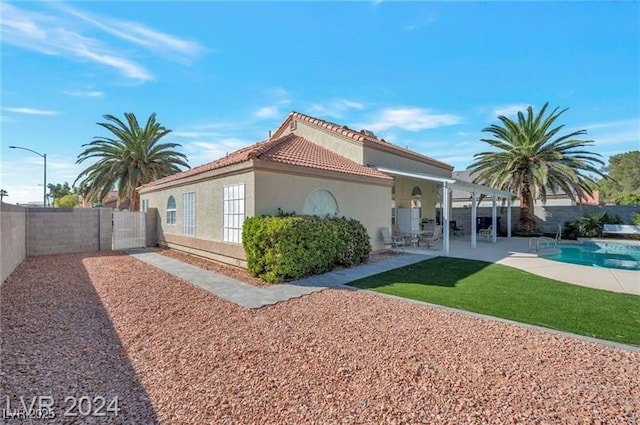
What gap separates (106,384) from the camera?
4.47 metres

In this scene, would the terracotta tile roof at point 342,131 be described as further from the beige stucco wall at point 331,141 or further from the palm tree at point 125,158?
the palm tree at point 125,158

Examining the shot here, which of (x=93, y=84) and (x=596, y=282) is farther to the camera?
(x=93, y=84)

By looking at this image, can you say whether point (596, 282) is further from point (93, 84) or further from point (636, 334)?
point (93, 84)

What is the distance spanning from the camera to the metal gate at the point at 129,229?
65.8 feet

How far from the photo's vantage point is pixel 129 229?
2067cm

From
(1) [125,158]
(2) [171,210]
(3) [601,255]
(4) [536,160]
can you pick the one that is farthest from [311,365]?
(1) [125,158]

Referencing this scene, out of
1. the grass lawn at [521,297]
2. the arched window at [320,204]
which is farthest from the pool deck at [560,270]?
the arched window at [320,204]

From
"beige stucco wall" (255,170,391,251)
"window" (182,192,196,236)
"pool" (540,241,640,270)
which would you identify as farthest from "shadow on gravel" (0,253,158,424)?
"pool" (540,241,640,270)

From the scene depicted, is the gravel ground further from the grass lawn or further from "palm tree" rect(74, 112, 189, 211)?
"palm tree" rect(74, 112, 189, 211)

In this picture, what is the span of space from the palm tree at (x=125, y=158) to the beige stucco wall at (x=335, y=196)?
2068cm

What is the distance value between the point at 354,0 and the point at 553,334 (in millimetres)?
12820

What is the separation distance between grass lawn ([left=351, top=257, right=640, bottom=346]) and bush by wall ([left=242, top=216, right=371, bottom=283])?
73.0 inches

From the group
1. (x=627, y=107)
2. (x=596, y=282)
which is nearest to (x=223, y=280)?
(x=596, y=282)

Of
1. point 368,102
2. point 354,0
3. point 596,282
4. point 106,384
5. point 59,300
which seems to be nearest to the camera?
point 106,384
